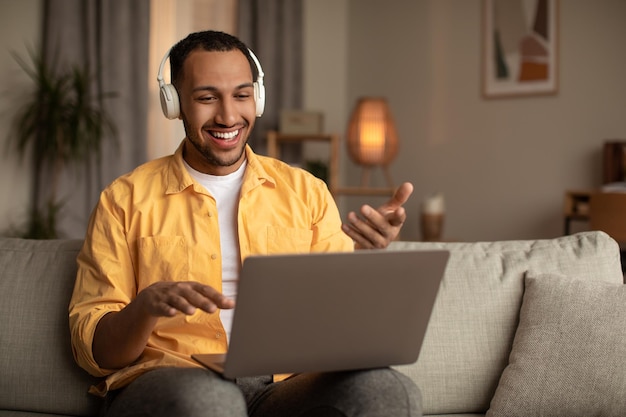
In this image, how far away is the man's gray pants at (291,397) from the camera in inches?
55.3

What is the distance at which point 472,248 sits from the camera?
2.13m

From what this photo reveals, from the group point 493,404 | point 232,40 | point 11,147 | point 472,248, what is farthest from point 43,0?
point 493,404

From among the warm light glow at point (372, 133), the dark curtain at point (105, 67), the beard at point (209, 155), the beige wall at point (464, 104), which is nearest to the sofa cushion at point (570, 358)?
the beard at point (209, 155)

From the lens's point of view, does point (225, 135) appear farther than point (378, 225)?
Yes

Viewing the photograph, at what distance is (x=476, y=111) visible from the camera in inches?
220

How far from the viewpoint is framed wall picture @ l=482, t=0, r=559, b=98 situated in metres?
5.27

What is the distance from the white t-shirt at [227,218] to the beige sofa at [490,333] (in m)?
0.38

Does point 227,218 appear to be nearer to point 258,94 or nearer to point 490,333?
point 258,94

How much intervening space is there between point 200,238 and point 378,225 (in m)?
0.41

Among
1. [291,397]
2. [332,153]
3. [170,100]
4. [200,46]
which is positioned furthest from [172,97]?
[332,153]

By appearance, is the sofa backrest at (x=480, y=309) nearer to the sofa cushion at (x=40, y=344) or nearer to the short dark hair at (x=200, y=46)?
the short dark hair at (x=200, y=46)

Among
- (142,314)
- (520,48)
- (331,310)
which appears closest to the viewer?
(331,310)

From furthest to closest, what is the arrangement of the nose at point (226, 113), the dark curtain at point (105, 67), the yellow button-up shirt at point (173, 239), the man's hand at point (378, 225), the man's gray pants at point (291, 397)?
1. the dark curtain at point (105, 67)
2. the nose at point (226, 113)
3. the yellow button-up shirt at point (173, 239)
4. the man's hand at point (378, 225)
5. the man's gray pants at point (291, 397)

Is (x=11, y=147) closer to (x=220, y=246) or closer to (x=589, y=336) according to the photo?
(x=220, y=246)
